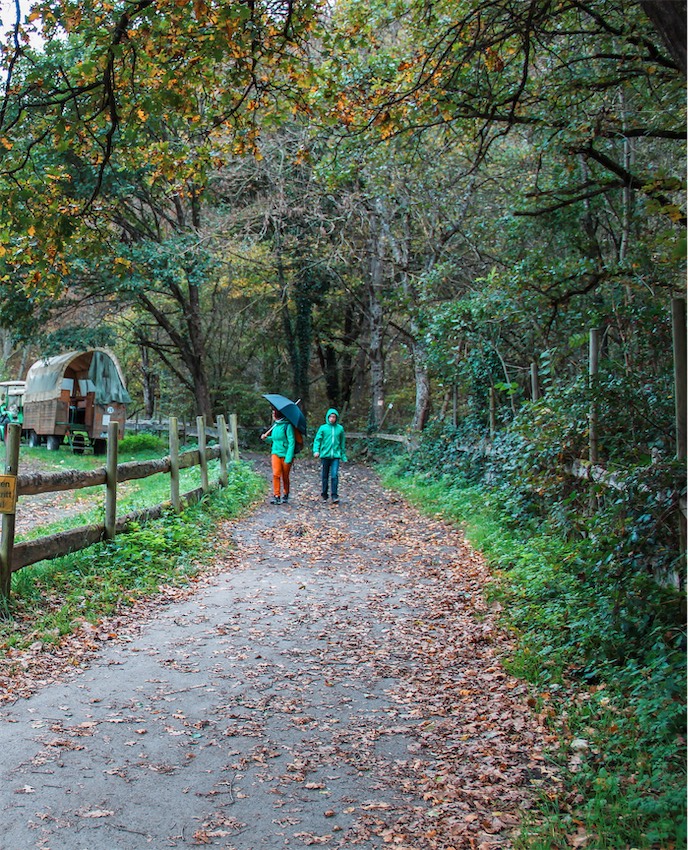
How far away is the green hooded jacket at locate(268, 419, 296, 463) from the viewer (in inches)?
602

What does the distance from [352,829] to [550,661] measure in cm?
237

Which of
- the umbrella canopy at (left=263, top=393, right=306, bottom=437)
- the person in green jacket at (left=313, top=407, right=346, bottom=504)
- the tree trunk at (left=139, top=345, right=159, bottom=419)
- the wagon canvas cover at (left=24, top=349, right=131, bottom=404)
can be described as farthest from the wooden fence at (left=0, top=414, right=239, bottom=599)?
the tree trunk at (left=139, top=345, right=159, bottom=419)

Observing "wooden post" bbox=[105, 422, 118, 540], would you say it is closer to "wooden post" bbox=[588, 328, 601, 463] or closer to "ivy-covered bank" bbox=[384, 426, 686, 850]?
"ivy-covered bank" bbox=[384, 426, 686, 850]

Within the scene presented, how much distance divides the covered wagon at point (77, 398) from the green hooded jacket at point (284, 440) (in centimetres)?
1247

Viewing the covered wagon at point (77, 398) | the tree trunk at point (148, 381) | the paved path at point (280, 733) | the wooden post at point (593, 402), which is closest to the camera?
the paved path at point (280, 733)

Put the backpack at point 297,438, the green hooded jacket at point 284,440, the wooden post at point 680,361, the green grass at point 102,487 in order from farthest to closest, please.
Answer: the backpack at point 297,438 < the green hooded jacket at point 284,440 < the green grass at point 102,487 < the wooden post at point 680,361

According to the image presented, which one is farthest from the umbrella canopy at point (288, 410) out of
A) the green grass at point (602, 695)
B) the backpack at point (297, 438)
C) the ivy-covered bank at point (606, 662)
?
the green grass at point (602, 695)

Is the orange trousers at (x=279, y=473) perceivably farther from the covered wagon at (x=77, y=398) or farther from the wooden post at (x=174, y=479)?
the covered wagon at (x=77, y=398)

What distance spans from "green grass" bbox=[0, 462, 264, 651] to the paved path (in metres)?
0.49

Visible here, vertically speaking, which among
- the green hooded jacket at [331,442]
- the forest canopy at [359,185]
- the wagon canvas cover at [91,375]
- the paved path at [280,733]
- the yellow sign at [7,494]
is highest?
the forest canopy at [359,185]

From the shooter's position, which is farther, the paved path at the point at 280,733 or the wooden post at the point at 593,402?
the wooden post at the point at 593,402

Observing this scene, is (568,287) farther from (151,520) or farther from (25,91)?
(25,91)

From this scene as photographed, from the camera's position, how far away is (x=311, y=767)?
14.6ft

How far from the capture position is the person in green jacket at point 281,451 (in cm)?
1532
